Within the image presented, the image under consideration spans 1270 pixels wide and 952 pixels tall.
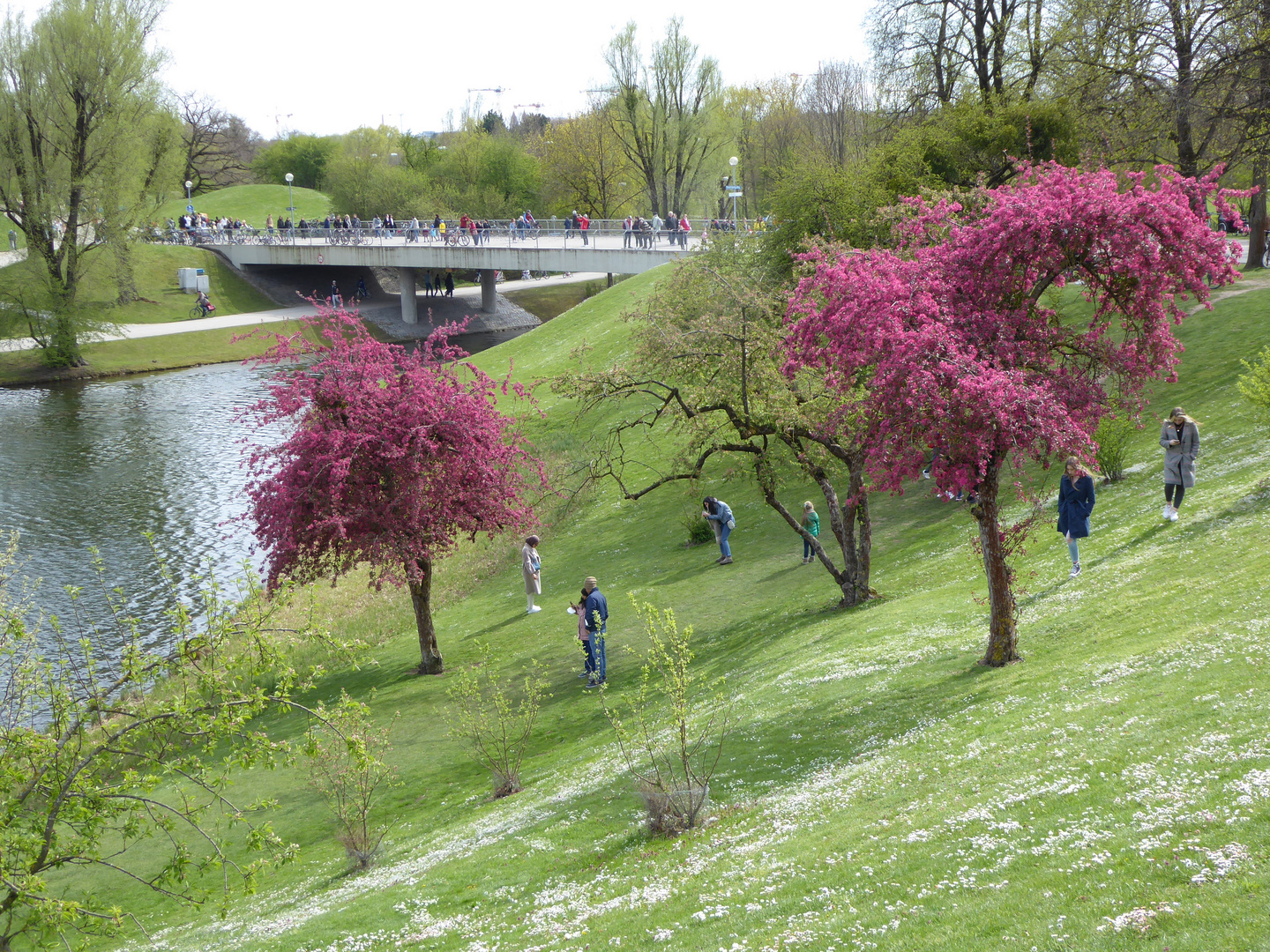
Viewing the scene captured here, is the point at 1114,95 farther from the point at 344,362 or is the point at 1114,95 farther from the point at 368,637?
the point at 368,637

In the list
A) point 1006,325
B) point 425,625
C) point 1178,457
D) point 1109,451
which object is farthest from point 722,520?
point 1006,325

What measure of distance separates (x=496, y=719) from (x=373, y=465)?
552 centimetres

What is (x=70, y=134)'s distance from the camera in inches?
2362

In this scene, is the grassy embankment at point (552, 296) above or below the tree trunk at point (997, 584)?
above

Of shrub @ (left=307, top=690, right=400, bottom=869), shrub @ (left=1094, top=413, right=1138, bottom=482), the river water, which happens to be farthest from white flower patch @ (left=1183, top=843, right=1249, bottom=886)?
the river water

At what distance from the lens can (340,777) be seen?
13.7 meters

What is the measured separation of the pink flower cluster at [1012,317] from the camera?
473 inches

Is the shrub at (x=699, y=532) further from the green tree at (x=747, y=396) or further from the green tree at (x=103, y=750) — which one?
the green tree at (x=103, y=750)

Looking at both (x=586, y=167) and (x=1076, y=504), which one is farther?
(x=586, y=167)

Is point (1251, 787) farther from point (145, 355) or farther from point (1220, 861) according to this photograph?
point (145, 355)

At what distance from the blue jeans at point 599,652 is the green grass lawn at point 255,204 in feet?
336

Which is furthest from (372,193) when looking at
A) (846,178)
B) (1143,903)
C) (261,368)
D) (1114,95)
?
(1143,903)

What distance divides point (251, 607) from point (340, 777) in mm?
4694

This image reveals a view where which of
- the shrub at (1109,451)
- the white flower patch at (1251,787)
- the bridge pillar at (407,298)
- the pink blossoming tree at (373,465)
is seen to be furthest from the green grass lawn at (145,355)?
the white flower patch at (1251,787)
